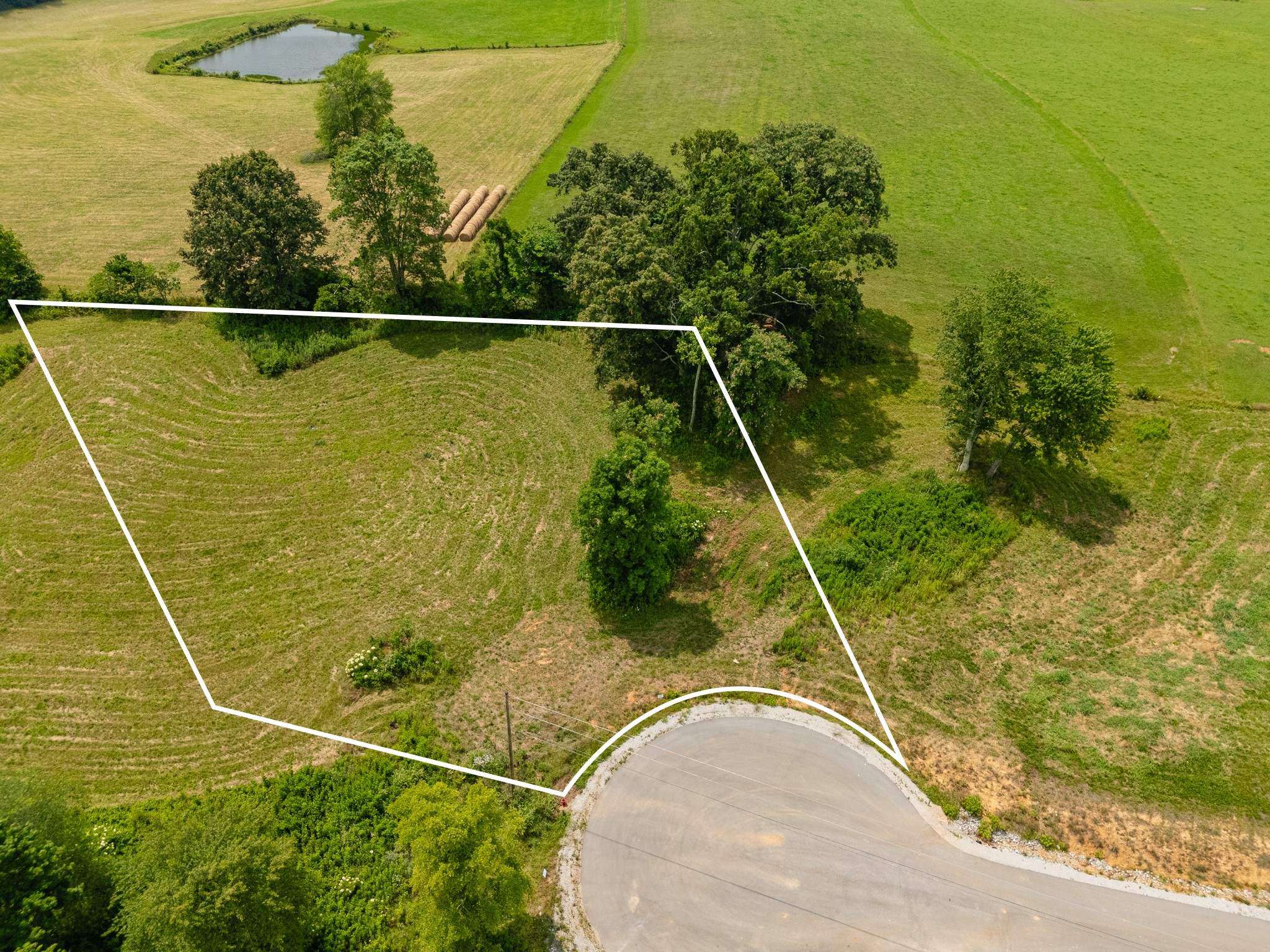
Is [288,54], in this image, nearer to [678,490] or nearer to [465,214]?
[465,214]

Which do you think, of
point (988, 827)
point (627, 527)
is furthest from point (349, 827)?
point (988, 827)

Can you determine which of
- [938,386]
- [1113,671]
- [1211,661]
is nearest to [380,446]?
[938,386]

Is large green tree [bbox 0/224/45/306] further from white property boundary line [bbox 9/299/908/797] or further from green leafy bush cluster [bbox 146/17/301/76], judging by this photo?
green leafy bush cluster [bbox 146/17/301/76]

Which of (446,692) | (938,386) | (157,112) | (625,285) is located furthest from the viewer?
(157,112)

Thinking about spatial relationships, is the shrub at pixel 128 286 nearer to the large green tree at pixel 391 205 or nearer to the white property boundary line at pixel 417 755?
the white property boundary line at pixel 417 755

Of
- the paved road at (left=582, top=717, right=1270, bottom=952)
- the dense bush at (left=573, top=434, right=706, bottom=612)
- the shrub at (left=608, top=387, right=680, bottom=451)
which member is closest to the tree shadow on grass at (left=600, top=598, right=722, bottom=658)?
the dense bush at (left=573, top=434, right=706, bottom=612)

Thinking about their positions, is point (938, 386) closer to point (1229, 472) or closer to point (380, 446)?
point (1229, 472)

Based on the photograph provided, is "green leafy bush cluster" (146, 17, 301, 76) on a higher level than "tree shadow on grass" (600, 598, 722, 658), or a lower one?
higher
